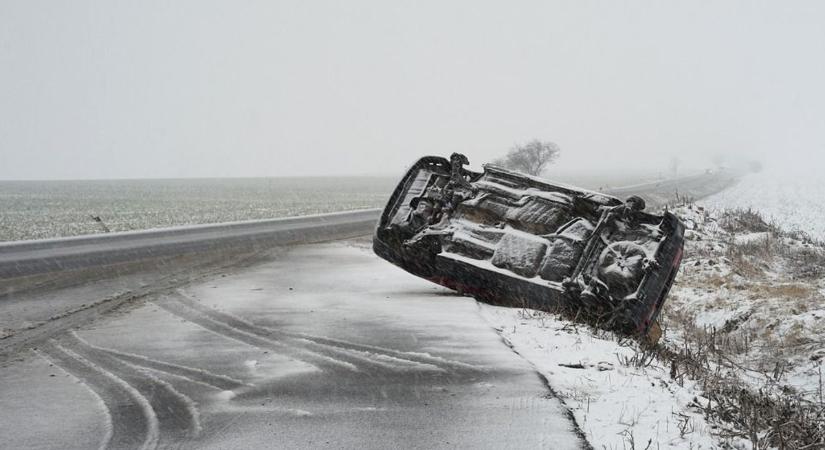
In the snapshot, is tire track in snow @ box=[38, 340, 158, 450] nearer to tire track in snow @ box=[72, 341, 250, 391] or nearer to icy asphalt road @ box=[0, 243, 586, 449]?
icy asphalt road @ box=[0, 243, 586, 449]

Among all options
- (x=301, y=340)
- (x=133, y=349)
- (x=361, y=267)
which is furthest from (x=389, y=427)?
(x=361, y=267)

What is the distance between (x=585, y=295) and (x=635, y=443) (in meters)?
3.24

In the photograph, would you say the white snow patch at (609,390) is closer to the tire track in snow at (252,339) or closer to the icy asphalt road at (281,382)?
the icy asphalt road at (281,382)

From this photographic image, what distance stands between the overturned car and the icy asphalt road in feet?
2.05

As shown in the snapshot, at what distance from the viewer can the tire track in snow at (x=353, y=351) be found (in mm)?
5500

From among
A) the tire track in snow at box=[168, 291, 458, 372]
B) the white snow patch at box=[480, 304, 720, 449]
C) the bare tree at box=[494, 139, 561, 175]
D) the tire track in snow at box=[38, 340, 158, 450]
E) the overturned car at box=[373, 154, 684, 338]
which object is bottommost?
the white snow patch at box=[480, 304, 720, 449]

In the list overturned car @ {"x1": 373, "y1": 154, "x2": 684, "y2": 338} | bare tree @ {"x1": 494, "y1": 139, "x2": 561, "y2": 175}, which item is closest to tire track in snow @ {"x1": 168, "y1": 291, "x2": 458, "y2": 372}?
overturned car @ {"x1": 373, "y1": 154, "x2": 684, "y2": 338}

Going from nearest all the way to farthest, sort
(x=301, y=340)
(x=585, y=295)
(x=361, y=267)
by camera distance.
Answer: (x=301, y=340)
(x=585, y=295)
(x=361, y=267)

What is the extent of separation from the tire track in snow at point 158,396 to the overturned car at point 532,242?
3.94 meters

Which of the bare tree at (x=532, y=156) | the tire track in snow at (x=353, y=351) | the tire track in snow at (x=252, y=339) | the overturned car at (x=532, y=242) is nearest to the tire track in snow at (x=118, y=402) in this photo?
the tire track in snow at (x=252, y=339)

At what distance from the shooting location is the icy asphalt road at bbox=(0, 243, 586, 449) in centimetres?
398

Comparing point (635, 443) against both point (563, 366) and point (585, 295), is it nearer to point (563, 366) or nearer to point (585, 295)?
point (563, 366)

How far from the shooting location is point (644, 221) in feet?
25.0

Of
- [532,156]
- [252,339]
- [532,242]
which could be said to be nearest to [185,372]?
[252,339]
